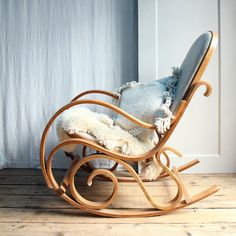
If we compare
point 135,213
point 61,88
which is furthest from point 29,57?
point 135,213

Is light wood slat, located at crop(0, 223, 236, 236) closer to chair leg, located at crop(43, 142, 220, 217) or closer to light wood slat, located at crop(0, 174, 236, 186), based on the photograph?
chair leg, located at crop(43, 142, 220, 217)

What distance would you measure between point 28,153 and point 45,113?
1.16ft

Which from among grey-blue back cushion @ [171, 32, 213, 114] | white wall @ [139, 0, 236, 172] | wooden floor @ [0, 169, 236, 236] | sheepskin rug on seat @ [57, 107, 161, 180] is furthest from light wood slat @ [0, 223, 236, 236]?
white wall @ [139, 0, 236, 172]

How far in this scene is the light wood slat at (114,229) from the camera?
1173mm

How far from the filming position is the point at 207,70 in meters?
1.95

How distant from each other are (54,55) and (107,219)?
1324mm

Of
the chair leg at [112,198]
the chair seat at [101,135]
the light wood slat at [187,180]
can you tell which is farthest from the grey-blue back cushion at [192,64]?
the light wood slat at [187,180]

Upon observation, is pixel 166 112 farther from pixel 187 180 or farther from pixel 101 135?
pixel 187 180

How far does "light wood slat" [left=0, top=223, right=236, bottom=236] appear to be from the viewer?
3.85 feet

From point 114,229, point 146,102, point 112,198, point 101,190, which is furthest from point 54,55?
point 114,229

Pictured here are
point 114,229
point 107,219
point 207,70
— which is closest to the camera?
point 114,229

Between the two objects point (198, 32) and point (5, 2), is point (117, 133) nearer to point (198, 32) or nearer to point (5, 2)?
point (198, 32)

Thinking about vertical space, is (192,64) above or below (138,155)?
above

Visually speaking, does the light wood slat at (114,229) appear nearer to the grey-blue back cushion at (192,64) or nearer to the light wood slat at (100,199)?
the light wood slat at (100,199)
